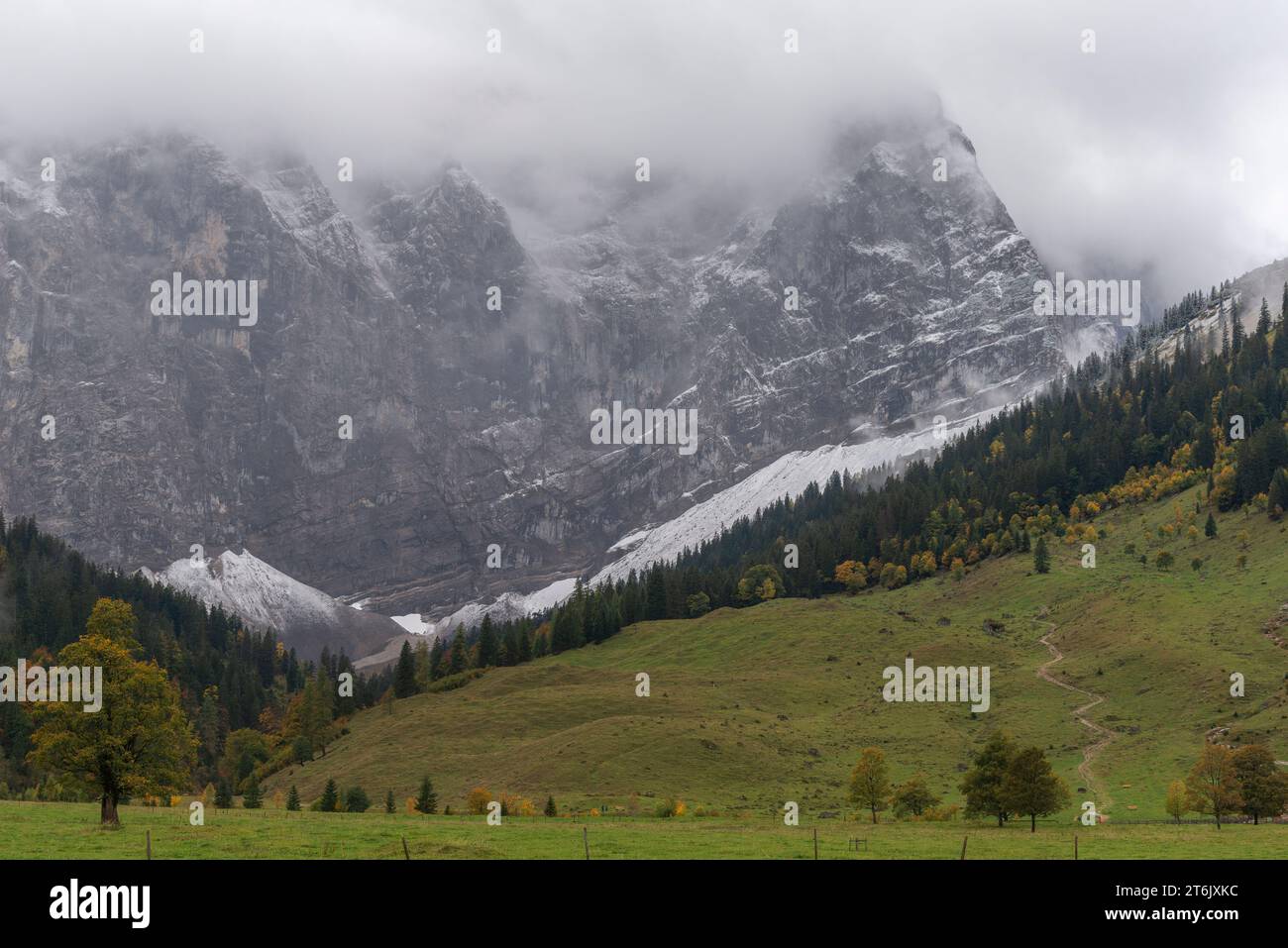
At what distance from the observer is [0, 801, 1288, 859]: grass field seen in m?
51.3

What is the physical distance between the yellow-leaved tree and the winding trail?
6745cm

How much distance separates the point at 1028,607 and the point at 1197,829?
408 ft

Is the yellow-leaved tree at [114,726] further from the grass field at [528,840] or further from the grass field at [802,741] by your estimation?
the grass field at [802,741]

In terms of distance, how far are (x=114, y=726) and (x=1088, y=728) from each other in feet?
332

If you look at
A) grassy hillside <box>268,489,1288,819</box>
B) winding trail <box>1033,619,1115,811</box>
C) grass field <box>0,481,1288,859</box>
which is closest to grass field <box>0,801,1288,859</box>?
grass field <box>0,481,1288,859</box>

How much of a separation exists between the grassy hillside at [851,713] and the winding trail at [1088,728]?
0.80 m

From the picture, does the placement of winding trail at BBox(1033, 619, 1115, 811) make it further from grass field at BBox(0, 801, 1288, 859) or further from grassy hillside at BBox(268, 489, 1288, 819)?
grass field at BBox(0, 801, 1288, 859)

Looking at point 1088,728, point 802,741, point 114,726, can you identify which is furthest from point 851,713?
point 114,726

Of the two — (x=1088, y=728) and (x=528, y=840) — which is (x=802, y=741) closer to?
(x=1088, y=728)

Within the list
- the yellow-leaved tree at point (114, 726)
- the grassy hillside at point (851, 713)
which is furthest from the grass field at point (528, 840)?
the grassy hillside at point (851, 713)

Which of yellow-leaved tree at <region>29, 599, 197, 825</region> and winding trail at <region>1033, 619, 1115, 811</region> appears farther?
winding trail at <region>1033, 619, 1115, 811</region>
